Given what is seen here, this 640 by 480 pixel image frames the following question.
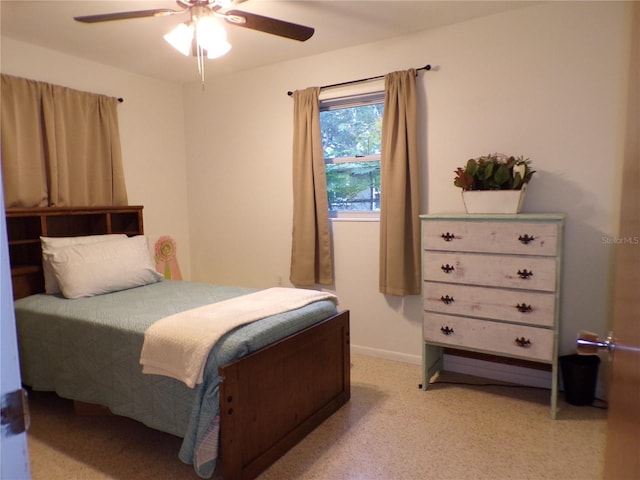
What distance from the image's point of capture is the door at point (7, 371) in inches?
20.4

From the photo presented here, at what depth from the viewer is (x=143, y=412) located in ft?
6.29

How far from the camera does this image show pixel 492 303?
2.41 meters

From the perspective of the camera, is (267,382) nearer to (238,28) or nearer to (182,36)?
(182,36)

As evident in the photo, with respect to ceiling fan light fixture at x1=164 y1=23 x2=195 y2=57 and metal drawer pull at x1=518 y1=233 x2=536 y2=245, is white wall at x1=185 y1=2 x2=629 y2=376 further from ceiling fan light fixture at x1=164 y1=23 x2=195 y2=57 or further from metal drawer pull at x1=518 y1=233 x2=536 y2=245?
ceiling fan light fixture at x1=164 y1=23 x2=195 y2=57

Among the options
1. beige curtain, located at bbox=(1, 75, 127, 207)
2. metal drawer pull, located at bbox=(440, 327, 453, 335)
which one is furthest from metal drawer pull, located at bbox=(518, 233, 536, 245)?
beige curtain, located at bbox=(1, 75, 127, 207)

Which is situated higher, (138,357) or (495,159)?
(495,159)

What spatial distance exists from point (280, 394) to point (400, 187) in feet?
5.52

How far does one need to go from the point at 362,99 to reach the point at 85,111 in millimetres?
2192

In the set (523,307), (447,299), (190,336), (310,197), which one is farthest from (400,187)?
(190,336)

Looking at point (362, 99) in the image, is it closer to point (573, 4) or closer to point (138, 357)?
point (573, 4)

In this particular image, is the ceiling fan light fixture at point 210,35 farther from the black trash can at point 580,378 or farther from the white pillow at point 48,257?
the black trash can at point 580,378

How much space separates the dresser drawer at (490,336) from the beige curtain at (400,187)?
48 cm

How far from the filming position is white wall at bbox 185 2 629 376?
97.0 inches

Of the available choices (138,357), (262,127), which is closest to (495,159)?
(262,127)
